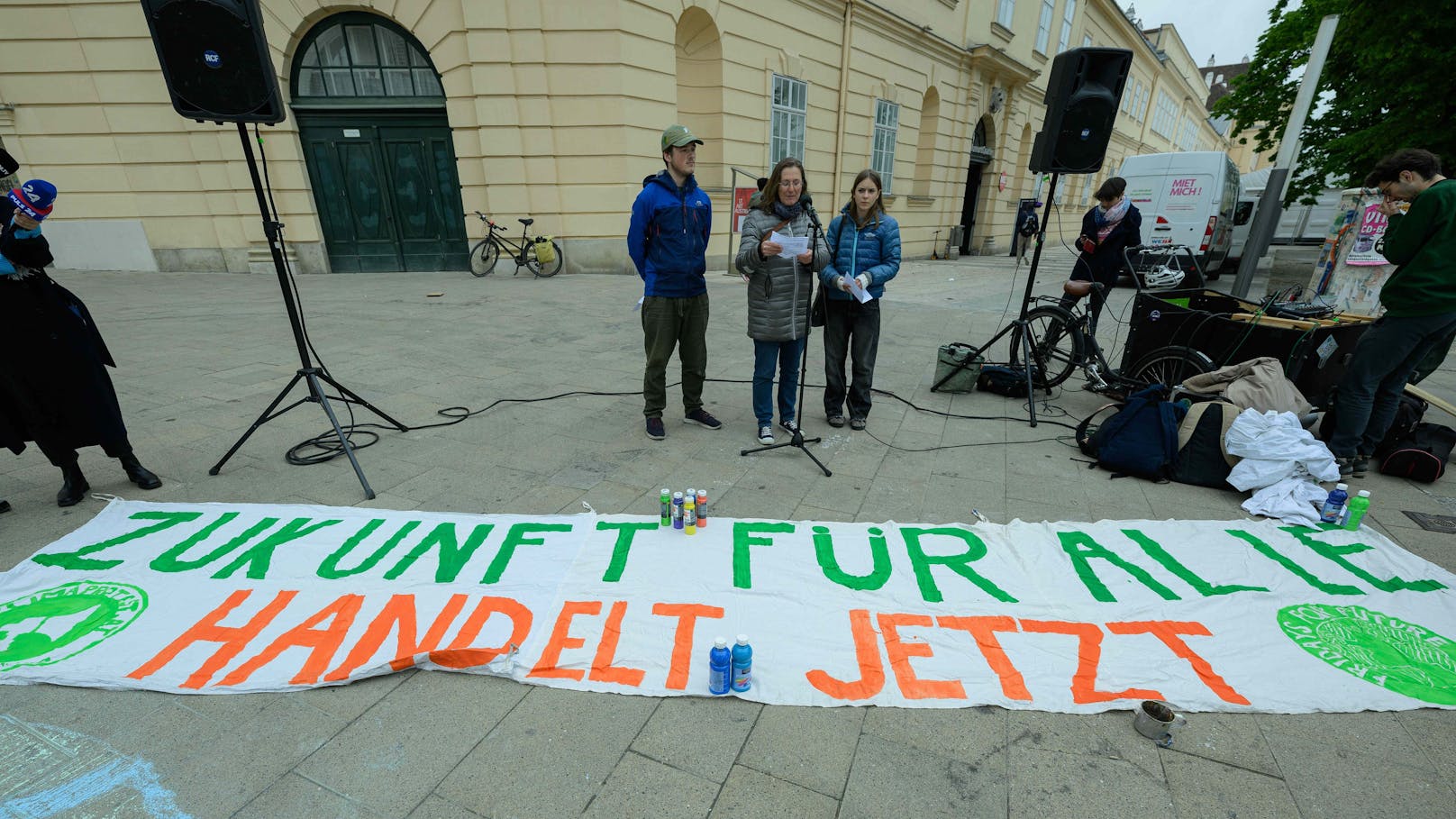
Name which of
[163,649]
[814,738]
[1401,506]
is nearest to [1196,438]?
[1401,506]

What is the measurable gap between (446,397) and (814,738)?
452cm

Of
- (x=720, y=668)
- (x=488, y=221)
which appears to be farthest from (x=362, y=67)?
(x=720, y=668)

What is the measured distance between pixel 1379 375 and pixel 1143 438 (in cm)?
146

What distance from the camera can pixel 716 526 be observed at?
11.0ft

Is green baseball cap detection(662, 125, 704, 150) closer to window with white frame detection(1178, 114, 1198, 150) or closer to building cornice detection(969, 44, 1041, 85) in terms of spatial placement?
building cornice detection(969, 44, 1041, 85)

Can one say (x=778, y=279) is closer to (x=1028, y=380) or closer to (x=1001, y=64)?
(x=1028, y=380)

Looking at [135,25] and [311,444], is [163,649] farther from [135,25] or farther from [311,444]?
[135,25]

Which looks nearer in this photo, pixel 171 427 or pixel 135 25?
pixel 171 427

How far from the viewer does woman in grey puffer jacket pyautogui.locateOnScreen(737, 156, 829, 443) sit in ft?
12.9

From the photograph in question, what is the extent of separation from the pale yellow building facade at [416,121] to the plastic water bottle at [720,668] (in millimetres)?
10711

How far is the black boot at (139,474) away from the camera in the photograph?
367 cm

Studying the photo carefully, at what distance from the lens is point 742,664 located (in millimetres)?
2201

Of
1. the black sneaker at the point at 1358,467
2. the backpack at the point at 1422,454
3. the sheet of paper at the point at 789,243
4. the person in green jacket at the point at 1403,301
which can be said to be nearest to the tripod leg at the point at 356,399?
the sheet of paper at the point at 789,243

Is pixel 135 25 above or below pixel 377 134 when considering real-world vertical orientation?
above
